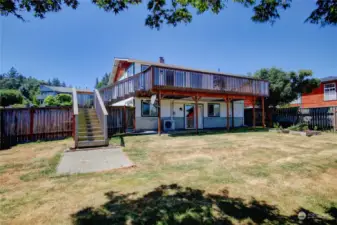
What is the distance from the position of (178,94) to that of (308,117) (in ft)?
36.7

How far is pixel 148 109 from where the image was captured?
1330 centimetres

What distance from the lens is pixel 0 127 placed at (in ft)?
25.1

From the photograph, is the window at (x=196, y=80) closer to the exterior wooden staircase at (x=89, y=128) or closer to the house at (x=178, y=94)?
the house at (x=178, y=94)

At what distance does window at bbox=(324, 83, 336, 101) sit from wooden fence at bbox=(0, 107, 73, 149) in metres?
25.6

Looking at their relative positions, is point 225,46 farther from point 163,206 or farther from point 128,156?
point 163,206

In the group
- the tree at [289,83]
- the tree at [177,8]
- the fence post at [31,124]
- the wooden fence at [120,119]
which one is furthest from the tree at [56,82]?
the tree at [177,8]

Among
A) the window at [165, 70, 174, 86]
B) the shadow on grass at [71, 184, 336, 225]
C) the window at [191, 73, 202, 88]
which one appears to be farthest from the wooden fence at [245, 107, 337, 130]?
the shadow on grass at [71, 184, 336, 225]

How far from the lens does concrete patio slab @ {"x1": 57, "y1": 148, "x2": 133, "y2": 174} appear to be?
450cm

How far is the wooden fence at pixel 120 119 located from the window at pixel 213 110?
297 inches

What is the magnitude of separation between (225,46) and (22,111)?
1337 centimetres

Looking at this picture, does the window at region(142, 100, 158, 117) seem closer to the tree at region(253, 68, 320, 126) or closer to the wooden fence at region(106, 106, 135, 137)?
the wooden fence at region(106, 106, 135, 137)

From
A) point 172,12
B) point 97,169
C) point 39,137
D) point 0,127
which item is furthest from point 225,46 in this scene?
point 0,127

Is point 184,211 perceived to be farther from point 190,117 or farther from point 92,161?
point 190,117

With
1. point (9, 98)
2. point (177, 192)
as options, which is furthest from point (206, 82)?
point (9, 98)
